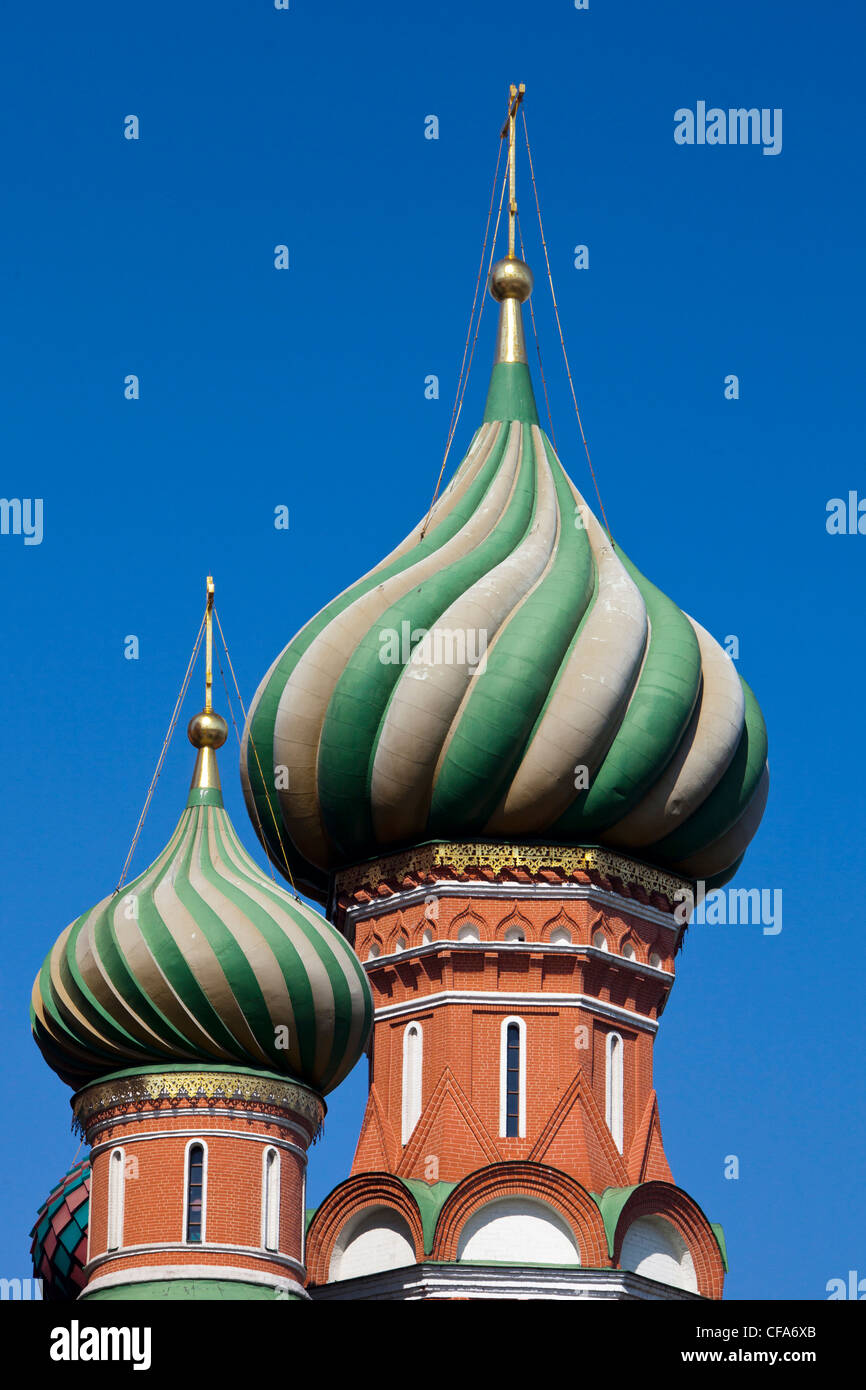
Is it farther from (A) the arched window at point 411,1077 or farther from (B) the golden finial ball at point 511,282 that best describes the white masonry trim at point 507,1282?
(B) the golden finial ball at point 511,282

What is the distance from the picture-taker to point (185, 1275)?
26312 millimetres

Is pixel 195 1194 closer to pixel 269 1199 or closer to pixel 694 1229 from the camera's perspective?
pixel 269 1199

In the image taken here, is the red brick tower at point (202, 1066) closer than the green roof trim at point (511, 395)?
Yes

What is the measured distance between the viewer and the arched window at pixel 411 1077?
29281mm

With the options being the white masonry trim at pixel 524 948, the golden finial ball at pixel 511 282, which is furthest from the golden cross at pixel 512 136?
the white masonry trim at pixel 524 948

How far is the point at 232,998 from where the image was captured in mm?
26734

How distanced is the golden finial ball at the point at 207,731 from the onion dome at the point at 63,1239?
4.32 metres

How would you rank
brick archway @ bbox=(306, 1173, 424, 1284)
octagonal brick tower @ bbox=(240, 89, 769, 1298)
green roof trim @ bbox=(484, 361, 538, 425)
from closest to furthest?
octagonal brick tower @ bbox=(240, 89, 769, 1298), brick archway @ bbox=(306, 1173, 424, 1284), green roof trim @ bbox=(484, 361, 538, 425)

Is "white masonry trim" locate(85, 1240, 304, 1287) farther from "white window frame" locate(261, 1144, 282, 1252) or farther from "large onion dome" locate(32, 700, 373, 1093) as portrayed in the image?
"large onion dome" locate(32, 700, 373, 1093)

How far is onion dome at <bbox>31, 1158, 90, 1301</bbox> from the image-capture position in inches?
1209

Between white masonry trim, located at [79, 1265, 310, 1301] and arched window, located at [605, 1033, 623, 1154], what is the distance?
3.78 metres

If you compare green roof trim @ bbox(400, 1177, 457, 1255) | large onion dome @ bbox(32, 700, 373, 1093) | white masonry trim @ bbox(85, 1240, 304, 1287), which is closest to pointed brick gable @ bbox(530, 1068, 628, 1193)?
green roof trim @ bbox(400, 1177, 457, 1255)
